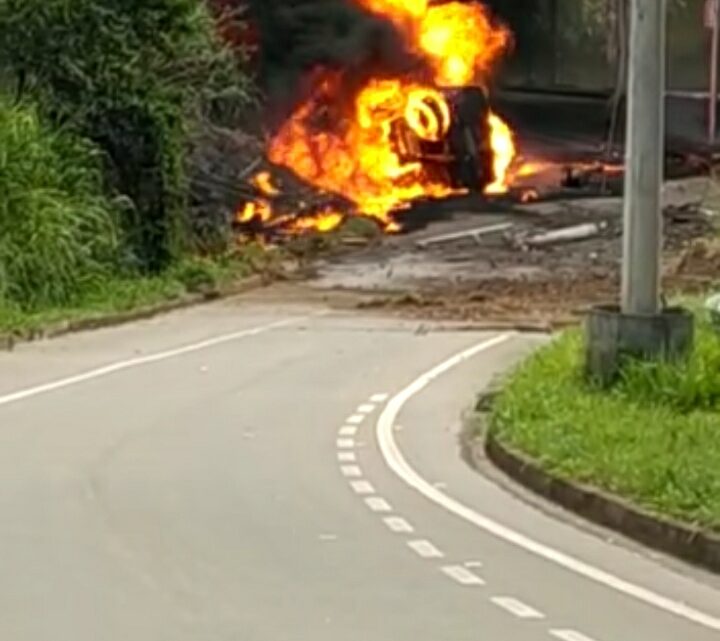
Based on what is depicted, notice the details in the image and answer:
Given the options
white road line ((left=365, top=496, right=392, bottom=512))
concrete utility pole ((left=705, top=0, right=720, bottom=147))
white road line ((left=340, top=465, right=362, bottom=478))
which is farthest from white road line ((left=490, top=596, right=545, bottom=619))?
concrete utility pole ((left=705, top=0, right=720, bottom=147))

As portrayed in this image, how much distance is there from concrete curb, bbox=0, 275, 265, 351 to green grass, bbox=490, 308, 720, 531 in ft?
25.5

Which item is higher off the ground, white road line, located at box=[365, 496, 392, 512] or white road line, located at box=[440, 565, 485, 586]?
white road line, located at box=[440, 565, 485, 586]

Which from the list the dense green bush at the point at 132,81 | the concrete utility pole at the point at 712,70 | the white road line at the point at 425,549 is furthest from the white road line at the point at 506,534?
the concrete utility pole at the point at 712,70

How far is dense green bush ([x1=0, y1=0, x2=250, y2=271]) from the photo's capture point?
33531 millimetres

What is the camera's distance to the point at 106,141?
113 feet

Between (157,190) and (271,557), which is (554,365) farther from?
(157,190)

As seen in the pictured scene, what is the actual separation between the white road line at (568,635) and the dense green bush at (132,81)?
24.7m

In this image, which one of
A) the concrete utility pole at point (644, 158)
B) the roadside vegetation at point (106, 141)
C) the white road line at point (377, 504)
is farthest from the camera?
the roadside vegetation at point (106, 141)

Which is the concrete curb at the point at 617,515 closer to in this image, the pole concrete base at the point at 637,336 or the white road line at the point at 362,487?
the white road line at the point at 362,487

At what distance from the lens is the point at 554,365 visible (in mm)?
20516

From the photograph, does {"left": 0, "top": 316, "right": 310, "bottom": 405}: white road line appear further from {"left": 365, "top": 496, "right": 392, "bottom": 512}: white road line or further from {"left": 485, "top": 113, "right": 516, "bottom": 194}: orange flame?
{"left": 485, "top": 113, "right": 516, "bottom": 194}: orange flame

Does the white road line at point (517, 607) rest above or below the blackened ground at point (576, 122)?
above

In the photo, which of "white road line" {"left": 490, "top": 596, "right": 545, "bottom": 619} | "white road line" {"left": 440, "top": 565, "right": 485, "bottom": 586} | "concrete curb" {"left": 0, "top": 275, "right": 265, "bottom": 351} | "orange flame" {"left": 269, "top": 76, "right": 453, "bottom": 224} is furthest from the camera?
"orange flame" {"left": 269, "top": 76, "right": 453, "bottom": 224}

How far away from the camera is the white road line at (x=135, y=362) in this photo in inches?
799
